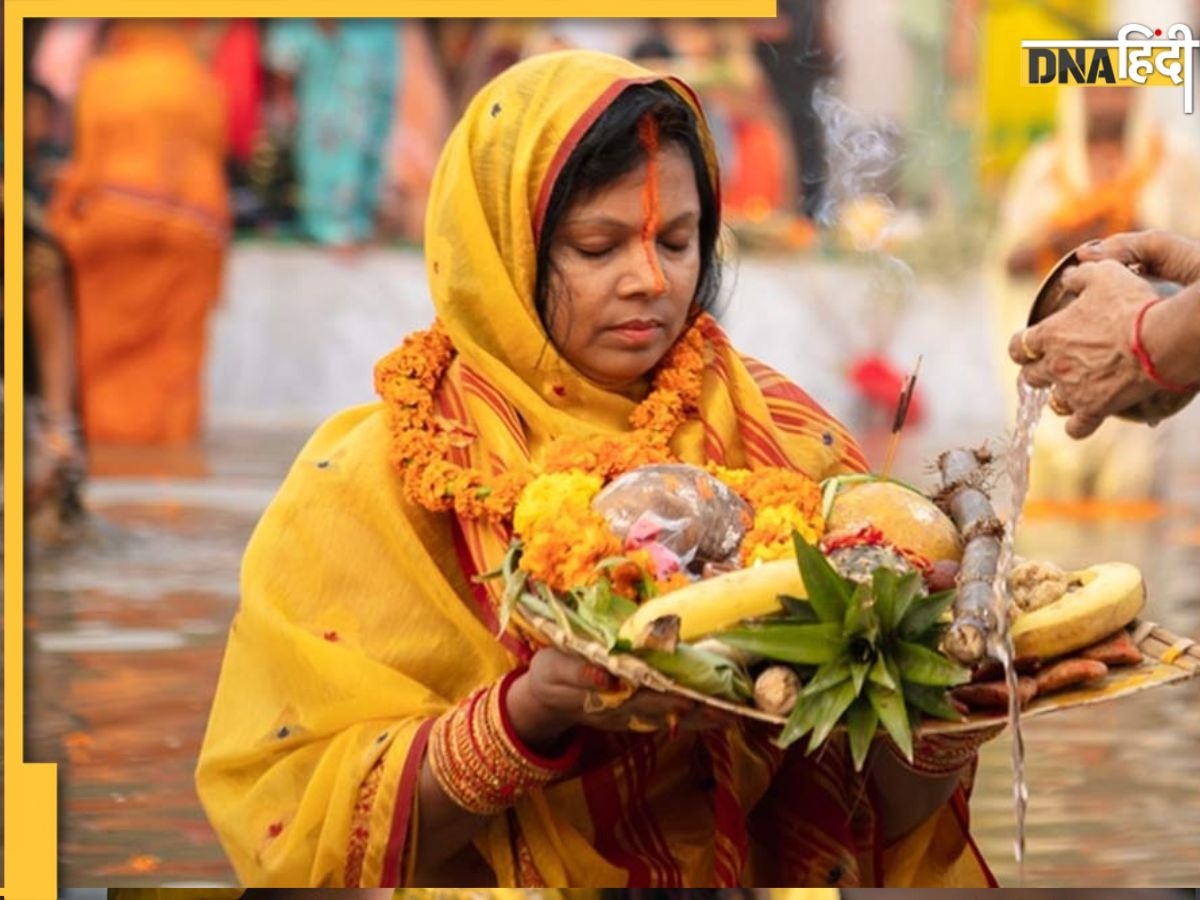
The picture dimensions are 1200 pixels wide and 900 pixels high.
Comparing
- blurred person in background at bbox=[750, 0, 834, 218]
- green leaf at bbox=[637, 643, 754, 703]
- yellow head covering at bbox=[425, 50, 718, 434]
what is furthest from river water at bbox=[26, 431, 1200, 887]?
blurred person in background at bbox=[750, 0, 834, 218]

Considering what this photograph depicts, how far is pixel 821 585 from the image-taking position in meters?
2.73

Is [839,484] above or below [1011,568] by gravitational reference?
above

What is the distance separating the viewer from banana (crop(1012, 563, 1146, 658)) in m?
2.78

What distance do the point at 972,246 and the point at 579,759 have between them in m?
11.3

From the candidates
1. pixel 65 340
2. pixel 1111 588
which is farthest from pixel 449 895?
pixel 65 340

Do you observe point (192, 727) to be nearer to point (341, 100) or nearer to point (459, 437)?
point (459, 437)

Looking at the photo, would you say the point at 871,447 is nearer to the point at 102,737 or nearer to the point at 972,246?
the point at 972,246

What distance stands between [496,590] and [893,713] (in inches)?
24.3

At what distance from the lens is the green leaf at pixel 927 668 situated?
105 inches

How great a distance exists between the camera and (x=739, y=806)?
304 centimetres

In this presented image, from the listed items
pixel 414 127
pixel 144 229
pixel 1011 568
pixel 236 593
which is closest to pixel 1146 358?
pixel 1011 568

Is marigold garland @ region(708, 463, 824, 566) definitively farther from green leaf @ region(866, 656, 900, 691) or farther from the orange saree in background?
the orange saree in background

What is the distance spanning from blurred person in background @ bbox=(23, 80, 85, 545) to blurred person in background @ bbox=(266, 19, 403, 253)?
4.90 feet

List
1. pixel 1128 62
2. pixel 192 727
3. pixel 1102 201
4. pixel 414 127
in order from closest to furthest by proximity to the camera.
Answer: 1. pixel 192 727
2. pixel 1128 62
3. pixel 1102 201
4. pixel 414 127
